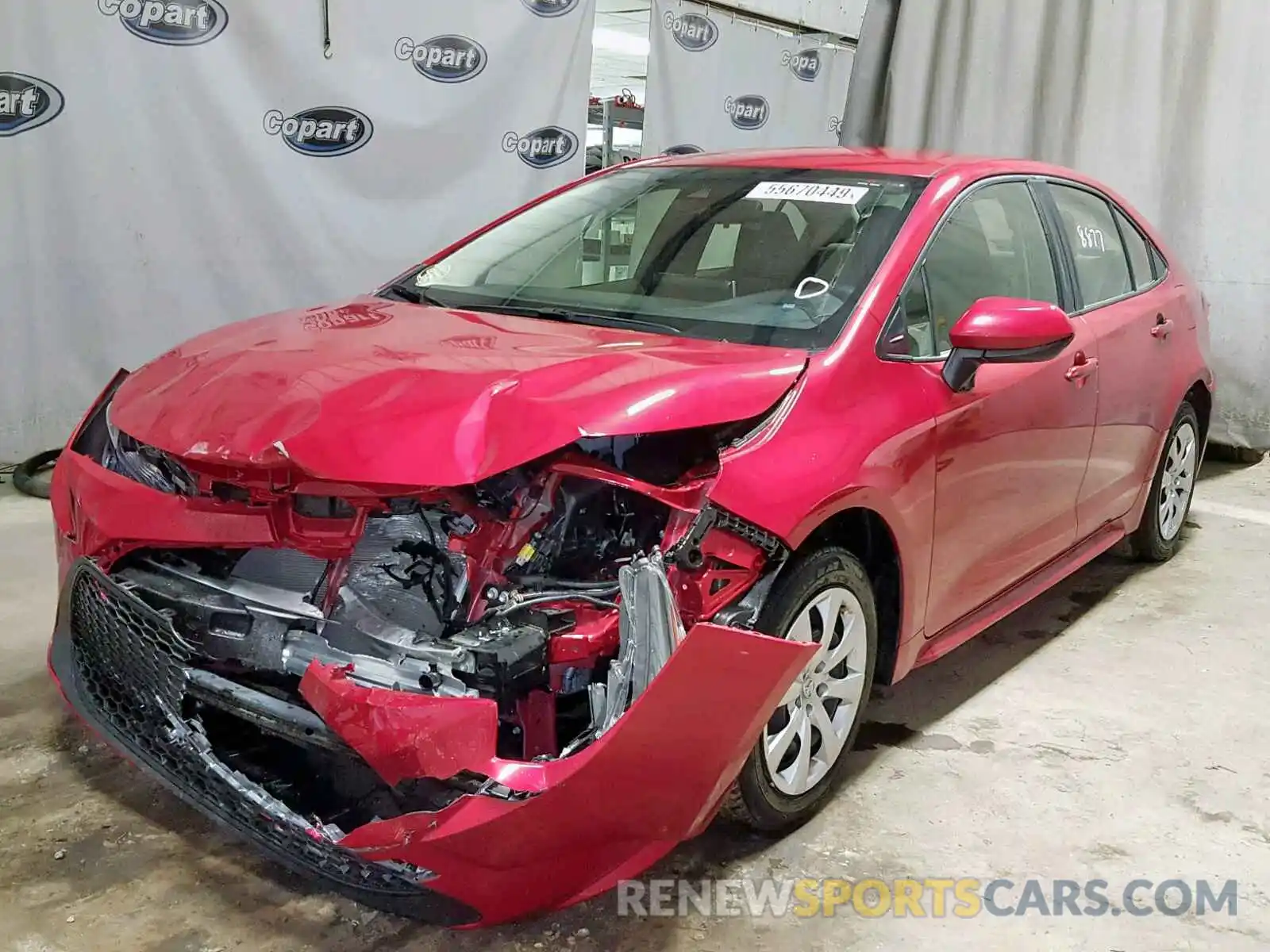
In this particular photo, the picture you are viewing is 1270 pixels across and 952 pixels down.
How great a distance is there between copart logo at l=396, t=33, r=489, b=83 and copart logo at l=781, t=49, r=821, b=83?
103 inches

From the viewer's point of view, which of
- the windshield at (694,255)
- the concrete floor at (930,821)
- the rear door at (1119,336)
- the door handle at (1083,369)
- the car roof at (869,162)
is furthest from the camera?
the rear door at (1119,336)

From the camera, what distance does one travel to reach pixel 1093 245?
329cm

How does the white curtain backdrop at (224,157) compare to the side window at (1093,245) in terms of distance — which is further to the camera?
the white curtain backdrop at (224,157)

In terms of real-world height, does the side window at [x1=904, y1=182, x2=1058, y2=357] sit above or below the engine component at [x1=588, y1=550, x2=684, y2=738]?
above

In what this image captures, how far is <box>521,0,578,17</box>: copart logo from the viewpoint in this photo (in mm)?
5926

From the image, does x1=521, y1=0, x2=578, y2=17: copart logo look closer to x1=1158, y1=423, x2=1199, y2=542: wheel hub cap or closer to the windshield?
the windshield

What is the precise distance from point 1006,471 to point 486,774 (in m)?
1.56

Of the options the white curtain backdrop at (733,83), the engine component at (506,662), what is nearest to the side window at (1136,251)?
the engine component at (506,662)

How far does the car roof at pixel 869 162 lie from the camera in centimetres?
276

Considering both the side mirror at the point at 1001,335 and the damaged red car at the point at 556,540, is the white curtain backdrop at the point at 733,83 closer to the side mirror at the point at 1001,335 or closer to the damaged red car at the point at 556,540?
the damaged red car at the point at 556,540

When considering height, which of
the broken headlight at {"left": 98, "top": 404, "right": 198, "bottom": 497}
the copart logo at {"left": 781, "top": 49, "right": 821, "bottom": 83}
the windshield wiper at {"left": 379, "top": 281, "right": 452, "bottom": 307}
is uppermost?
the copart logo at {"left": 781, "top": 49, "right": 821, "bottom": 83}

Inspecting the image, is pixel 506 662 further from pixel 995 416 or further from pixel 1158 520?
pixel 1158 520

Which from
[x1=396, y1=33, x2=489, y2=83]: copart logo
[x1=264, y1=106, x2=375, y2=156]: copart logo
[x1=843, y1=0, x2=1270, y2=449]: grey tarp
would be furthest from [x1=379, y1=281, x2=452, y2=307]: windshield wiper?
[x1=843, y1=0, x2=1270, y2=449]: grey tarp

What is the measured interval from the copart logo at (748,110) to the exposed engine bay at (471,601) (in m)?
5.75
